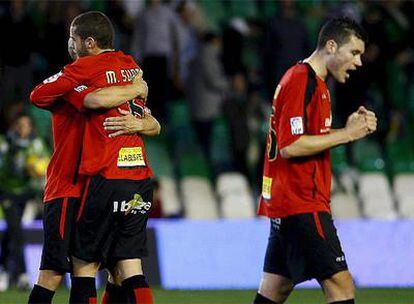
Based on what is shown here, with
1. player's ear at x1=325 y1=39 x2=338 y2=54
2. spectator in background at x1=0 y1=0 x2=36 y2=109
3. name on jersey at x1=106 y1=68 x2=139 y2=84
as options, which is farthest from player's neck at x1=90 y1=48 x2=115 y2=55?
spectator in background at x1=0 y1=0 x2=36 y2=109

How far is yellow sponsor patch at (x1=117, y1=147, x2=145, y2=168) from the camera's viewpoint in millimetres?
7832

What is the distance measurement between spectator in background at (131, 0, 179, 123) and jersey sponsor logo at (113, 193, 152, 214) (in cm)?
905

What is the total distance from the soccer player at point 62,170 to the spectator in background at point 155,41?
8995 millimetres

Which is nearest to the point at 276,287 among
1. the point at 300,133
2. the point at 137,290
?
the point at 137,290

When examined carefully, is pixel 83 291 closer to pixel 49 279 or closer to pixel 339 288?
pixel 49 279

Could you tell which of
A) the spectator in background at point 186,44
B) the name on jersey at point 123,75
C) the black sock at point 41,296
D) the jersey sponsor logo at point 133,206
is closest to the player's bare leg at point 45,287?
the black sock at point 41,296

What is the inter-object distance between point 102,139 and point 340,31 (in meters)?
1.62

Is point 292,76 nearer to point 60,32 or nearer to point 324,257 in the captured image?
point 324,257

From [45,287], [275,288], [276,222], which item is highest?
[276,222]

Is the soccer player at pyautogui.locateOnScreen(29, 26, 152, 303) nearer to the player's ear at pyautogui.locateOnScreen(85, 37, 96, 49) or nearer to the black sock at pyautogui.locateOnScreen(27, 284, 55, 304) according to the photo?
the black sock at pyautogui.locateOnScreen(27, 284, 55, 304)

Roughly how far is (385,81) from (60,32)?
187 inches

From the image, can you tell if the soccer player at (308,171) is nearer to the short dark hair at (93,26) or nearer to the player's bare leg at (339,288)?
the player's bare leg at (339,288)

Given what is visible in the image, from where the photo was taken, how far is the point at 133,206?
786 centimetres

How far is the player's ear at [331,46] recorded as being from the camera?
791 cm
